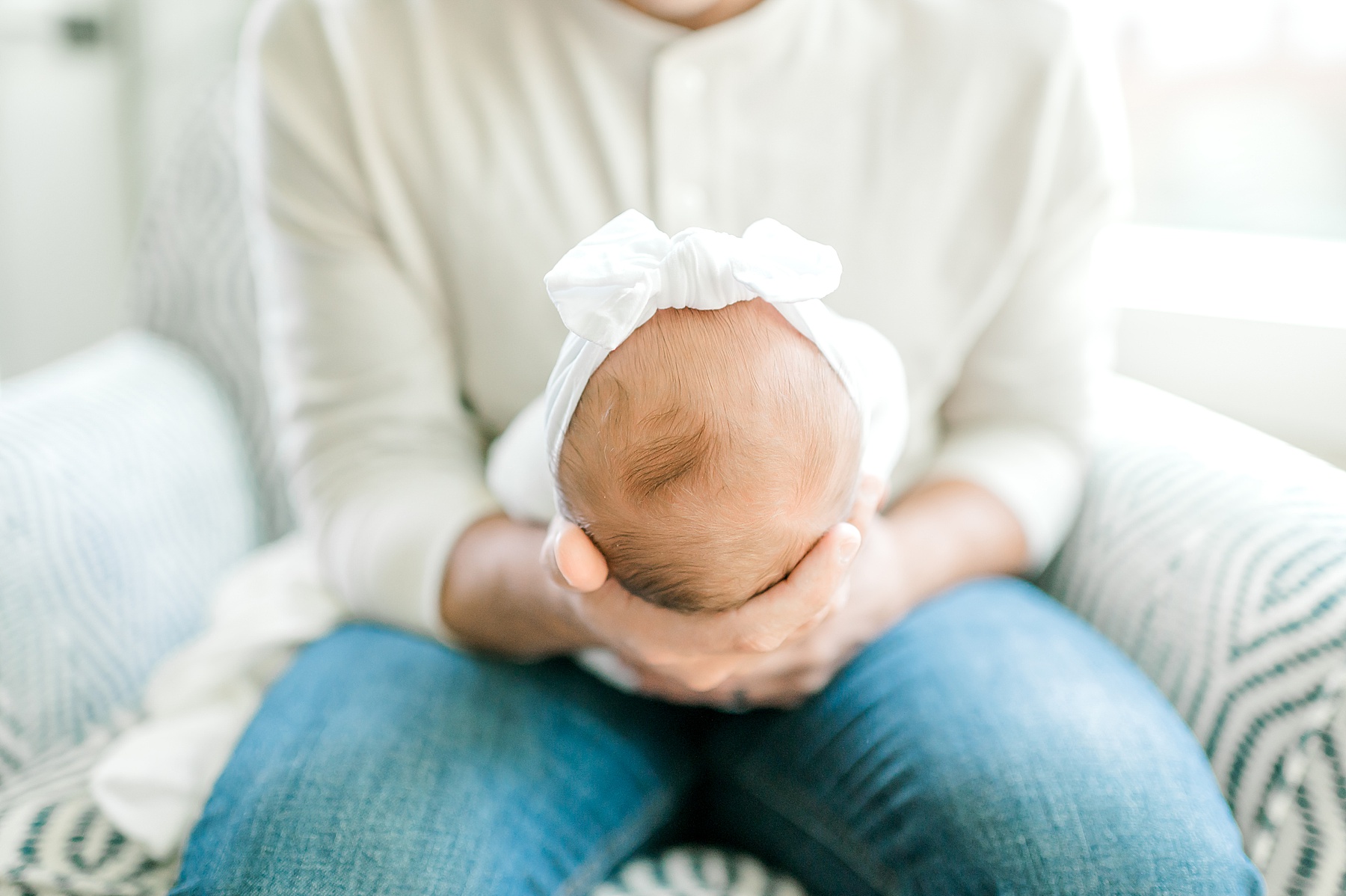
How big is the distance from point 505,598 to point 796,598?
0.26 meters

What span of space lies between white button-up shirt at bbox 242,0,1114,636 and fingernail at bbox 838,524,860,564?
303 millimetres

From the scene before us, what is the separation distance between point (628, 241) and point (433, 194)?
13.9 inches

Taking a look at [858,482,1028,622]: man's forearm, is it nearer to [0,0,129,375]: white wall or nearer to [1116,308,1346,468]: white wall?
[1116,308,1346,468]: white wall

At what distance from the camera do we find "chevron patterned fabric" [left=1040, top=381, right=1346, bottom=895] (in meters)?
0.56

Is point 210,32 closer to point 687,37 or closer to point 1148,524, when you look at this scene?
point 687,37

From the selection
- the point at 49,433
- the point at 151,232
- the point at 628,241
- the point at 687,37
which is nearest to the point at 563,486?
the point at 628,241

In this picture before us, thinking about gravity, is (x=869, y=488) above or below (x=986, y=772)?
above

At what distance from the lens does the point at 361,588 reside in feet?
2.45

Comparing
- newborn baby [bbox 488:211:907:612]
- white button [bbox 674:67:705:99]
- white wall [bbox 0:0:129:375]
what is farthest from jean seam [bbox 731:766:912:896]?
white wall [bbox 0:0:129:375]

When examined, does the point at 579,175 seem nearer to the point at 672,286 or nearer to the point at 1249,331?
the point at 672,286

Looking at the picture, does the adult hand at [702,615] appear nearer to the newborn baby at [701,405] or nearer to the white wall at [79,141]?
the newborn baby at [701,405]

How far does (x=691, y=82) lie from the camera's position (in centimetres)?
73

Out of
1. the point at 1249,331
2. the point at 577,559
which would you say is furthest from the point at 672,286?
the point at 1249,331

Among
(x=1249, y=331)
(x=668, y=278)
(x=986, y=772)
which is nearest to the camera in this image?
(x=668, y=278)
